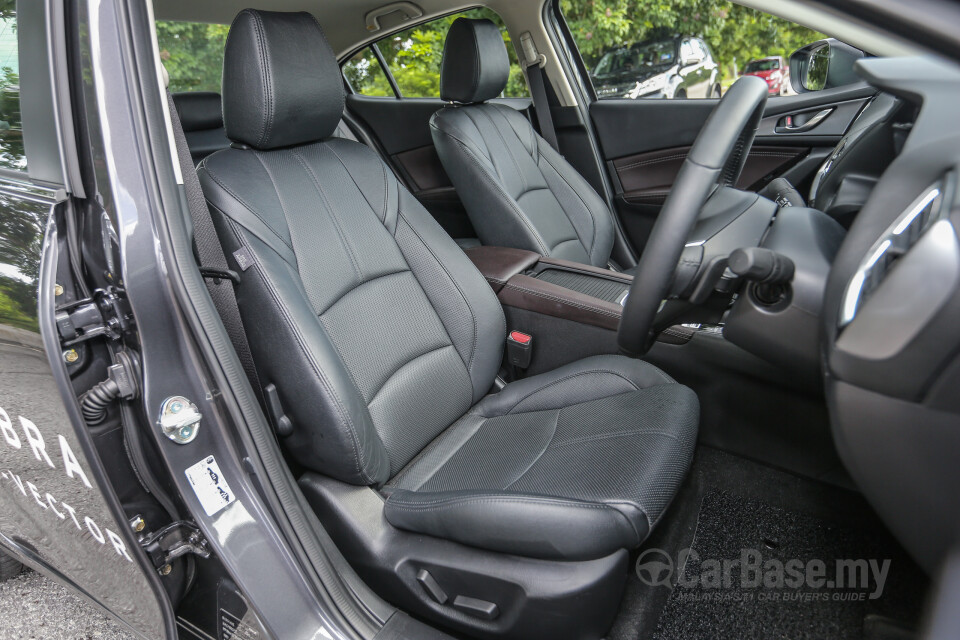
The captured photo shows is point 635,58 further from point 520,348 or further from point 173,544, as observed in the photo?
point 173,544

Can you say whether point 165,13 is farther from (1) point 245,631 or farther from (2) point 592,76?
(1) point 245,631

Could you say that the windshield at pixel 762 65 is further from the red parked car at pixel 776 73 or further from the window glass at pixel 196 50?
the window glass at pixel 196 50

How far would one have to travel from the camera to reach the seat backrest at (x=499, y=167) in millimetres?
2244

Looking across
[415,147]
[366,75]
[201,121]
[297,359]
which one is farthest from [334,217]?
[366,75]

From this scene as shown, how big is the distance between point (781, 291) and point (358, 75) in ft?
9.11

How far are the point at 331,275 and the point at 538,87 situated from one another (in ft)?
6.32

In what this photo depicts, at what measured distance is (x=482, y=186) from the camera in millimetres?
2244

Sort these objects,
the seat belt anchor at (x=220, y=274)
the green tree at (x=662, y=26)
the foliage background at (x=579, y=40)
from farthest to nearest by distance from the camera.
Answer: the green tree at (x=662, y=26)
the foliage background at (x=579, y=40)
the seat belt anchor at (x=220, y=274)

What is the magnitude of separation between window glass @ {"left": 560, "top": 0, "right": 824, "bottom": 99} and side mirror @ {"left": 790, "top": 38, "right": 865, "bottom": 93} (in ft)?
0.19

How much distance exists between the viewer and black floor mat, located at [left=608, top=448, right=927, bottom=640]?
1.37m

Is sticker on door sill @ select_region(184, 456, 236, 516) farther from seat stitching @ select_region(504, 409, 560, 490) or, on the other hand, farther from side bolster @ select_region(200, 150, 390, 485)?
seat stitching @ select_region(504, 409, 560, 490)

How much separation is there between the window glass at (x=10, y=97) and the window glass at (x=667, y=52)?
90.3 inches

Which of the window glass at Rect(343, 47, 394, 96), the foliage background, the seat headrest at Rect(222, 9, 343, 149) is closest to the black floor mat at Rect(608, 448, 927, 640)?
the seat headrest at Rect(222, 9, 343, 149)

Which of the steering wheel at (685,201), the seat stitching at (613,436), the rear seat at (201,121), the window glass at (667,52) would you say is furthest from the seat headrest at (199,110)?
the steering wheel at (685,201)
